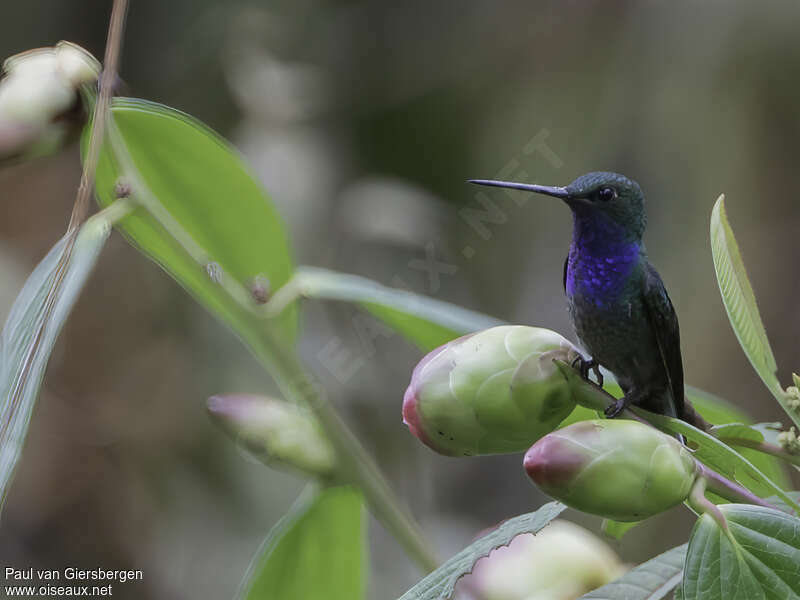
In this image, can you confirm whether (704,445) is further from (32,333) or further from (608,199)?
(32,333)

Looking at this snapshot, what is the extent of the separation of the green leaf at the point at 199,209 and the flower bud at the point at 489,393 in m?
0.18

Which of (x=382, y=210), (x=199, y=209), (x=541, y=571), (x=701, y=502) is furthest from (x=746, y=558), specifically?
(x=382, y=210)

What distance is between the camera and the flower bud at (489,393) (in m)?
0.42

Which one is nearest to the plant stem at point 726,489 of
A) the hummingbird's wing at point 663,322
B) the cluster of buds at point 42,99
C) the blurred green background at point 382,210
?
the hummingbird's wing at point 663,322

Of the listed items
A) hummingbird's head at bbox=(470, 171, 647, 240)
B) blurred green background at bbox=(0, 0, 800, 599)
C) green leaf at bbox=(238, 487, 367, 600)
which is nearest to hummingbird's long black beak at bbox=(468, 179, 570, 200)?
hummingbird's head at bbox=(470, 171, 647, 240)

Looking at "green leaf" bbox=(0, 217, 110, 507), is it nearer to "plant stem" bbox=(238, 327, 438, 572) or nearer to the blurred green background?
"plant stem" bbox=(238, 327, 438, 572)

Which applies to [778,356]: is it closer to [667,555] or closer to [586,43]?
[586,43]

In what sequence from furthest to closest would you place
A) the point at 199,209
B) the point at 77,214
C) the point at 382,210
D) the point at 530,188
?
the point at 382,210 < the point at 199,209 < the point at 530,188 < the point at 77,214

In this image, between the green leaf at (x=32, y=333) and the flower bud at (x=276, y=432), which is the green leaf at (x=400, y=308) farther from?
the green leaf at (x=32, y=333)

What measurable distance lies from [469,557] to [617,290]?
0.20 m

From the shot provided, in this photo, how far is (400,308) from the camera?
59 centimetres

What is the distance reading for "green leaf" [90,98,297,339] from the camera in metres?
0.55

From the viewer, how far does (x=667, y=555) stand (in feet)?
1.59

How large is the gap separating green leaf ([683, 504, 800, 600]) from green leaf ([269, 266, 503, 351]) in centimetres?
20
